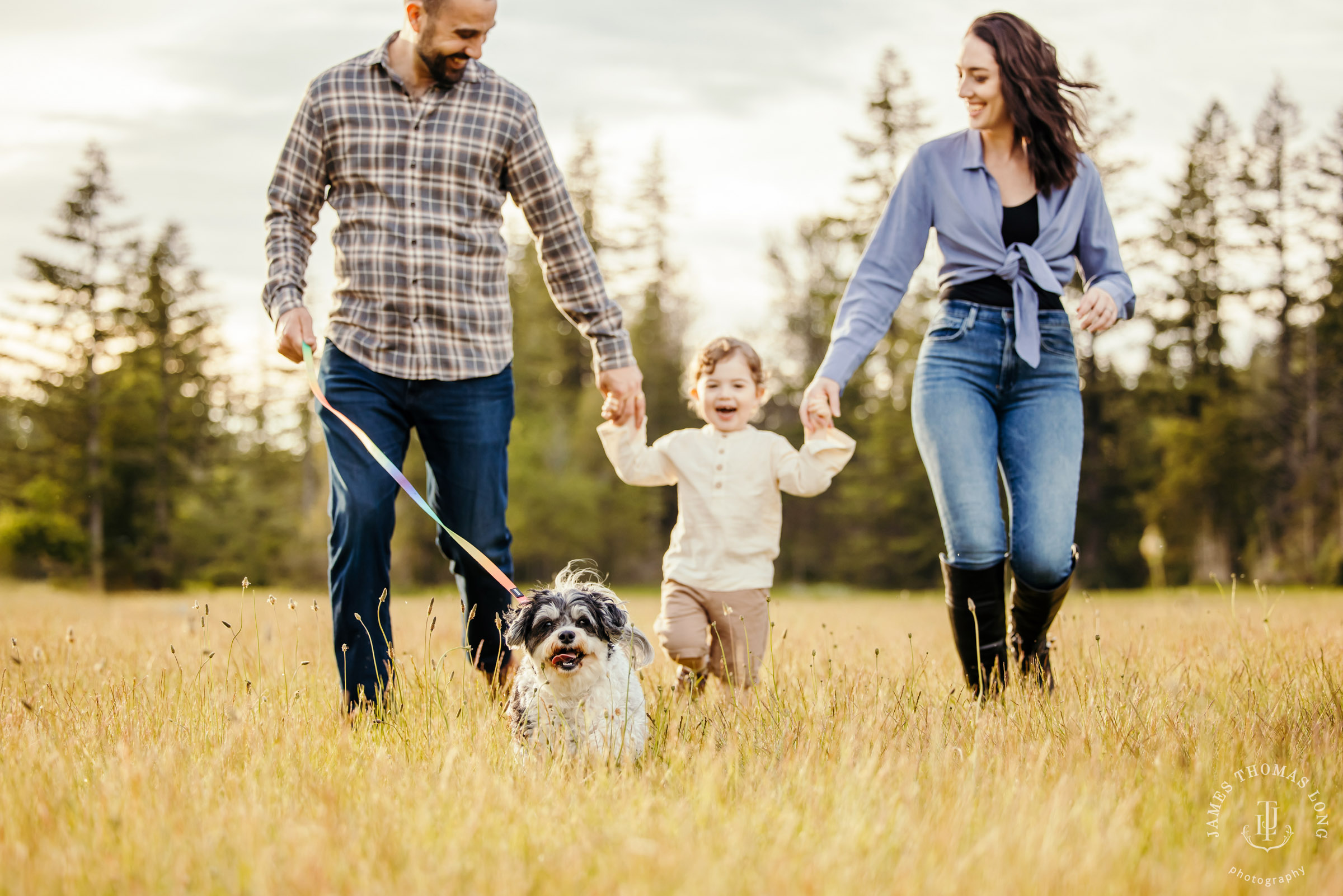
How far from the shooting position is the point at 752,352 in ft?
16.9

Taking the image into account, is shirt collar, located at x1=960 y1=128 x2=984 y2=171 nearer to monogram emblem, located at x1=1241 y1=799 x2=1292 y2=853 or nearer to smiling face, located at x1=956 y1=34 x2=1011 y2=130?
smiling face, located at x1=956 y1=34 x2=1011 y2=130

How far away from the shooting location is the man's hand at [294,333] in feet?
13.6

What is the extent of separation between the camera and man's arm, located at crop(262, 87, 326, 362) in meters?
4.30

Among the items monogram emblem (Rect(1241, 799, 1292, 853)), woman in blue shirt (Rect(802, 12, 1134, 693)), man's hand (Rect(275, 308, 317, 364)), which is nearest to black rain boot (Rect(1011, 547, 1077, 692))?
woman in blue shirt (Rect(802, 12, 1134, 693))

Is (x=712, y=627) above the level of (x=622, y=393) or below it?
below

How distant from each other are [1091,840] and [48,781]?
108 inches

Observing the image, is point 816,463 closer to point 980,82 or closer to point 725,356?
point 725,356

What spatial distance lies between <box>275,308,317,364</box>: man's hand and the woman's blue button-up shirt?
2.10 metres

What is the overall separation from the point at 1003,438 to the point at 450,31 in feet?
9.19

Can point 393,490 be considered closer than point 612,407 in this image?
Yes

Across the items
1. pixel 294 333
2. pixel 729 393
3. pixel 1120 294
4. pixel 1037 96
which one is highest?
pixel 1037 96

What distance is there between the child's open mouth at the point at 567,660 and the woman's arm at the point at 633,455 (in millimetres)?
1451

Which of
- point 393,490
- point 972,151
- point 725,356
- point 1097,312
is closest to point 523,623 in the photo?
point 393,490

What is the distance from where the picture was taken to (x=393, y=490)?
4.22m
